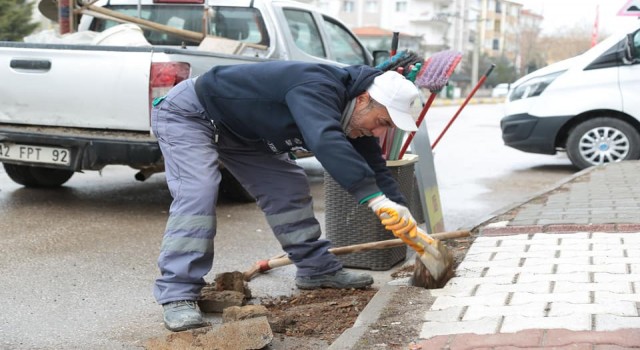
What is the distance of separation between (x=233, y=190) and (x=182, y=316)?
12.3ft

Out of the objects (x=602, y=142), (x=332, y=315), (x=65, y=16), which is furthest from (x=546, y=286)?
(x=602, y=142)

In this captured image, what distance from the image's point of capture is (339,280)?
465 centimetres

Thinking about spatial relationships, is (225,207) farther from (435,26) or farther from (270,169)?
(435,26)

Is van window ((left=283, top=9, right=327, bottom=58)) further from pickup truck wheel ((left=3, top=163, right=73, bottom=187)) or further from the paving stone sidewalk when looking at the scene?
the paving stone sidewalk

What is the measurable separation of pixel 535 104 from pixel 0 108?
20.7 feet

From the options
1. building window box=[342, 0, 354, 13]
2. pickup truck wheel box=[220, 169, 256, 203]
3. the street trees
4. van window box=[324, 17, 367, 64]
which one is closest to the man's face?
pickup truck wheel box=[220, 169, 256, 203]

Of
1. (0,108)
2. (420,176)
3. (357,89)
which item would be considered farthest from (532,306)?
(0,108)

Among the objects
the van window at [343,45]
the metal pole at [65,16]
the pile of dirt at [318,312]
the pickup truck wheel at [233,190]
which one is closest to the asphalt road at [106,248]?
the pickup truck wheel at [233,190]

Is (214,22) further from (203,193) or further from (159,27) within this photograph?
(203,193)

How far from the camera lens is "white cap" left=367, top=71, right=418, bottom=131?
373cm

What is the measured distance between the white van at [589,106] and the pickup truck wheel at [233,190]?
439cm

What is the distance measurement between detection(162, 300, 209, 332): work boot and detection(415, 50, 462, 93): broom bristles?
80.6 inches

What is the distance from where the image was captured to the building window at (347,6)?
3930 inches

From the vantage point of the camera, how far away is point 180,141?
4.13 metres
